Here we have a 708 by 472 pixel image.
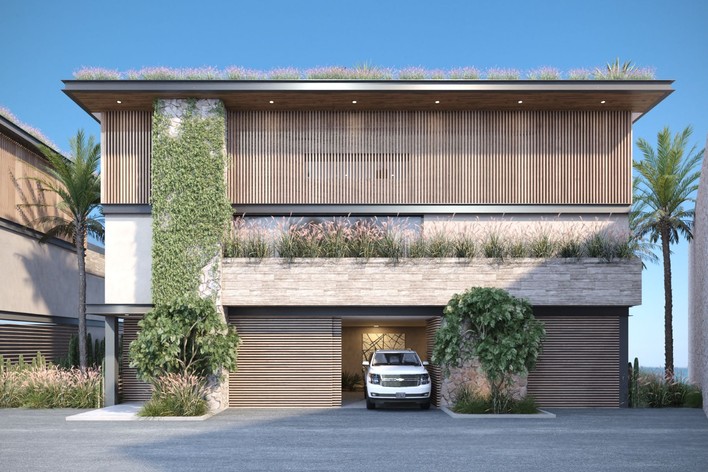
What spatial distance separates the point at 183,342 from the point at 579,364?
10370mm

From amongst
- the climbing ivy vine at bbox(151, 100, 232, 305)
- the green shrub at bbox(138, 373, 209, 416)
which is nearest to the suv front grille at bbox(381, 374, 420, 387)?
the green shrub at bbox(138, 373, 209, 416)

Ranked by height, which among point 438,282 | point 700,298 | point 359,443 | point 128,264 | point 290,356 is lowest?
point 359,443

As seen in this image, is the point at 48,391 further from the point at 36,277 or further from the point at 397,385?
the point at 397,385

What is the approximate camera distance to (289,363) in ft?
71.3

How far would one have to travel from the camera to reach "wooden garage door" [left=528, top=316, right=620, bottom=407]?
851 inches

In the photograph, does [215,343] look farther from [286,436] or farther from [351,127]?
[351,127]

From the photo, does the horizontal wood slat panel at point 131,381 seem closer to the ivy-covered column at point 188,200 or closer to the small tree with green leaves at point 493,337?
the ivy-covered column at point 188,200

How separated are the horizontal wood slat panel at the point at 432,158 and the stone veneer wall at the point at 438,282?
224 cm

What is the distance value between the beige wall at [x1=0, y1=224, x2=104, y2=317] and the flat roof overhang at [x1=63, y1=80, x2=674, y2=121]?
7.07 meters

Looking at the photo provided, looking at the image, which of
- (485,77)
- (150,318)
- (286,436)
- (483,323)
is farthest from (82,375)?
(485,77)

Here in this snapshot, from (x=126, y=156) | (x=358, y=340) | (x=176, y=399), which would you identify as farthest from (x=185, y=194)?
(x=358, y=340)

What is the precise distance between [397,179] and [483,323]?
213 inches

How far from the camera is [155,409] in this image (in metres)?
18.8

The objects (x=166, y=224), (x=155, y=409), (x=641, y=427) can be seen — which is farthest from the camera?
(x=166, y=224)
